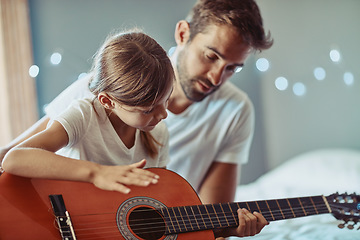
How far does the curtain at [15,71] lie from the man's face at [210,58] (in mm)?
1038

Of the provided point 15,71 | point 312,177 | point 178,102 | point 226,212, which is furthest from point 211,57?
point 312,177

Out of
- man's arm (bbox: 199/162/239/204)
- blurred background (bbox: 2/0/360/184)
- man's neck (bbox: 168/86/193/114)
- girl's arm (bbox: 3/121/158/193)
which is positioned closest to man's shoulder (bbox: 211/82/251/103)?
man's neck (bbox: 168/86/193/114)

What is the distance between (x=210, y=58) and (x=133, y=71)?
42cm

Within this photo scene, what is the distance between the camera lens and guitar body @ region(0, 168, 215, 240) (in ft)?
2.74

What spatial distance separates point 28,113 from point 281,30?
5.34ft

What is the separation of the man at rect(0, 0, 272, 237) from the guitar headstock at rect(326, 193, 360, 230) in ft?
1.50

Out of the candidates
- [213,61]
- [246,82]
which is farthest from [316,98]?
[213,61]

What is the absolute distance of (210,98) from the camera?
162 centimetres

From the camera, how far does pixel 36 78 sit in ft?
7.23

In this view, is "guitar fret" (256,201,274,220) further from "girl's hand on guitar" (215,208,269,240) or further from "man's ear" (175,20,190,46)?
"man's ear" (175,20,190,46)

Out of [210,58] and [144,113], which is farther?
[210,58]

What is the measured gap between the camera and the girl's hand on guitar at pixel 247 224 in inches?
40.6

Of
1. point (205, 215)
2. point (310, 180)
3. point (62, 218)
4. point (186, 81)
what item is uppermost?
point (186, 81)

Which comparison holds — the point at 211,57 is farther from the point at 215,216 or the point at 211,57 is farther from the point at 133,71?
the point at 215,216
